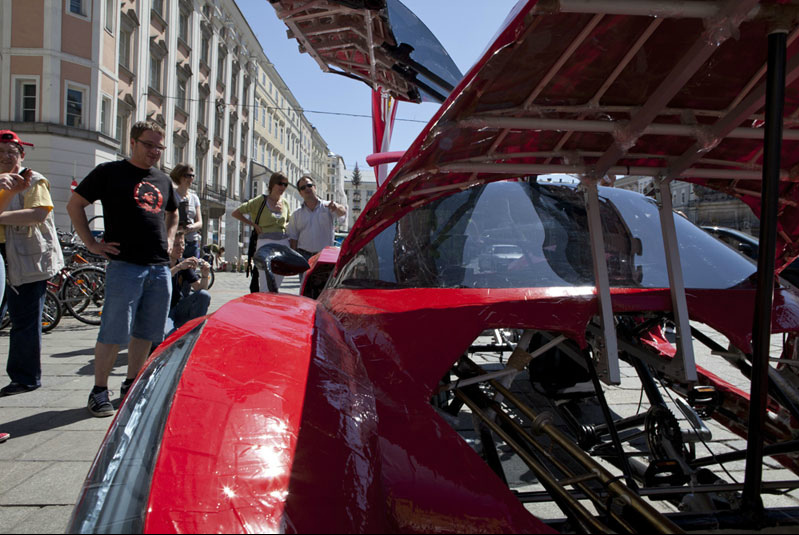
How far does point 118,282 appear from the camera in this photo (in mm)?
3076

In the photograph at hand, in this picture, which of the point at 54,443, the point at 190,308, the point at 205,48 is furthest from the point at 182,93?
the point at 54,443

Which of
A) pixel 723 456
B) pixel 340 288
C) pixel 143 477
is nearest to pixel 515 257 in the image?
pixel 340 288

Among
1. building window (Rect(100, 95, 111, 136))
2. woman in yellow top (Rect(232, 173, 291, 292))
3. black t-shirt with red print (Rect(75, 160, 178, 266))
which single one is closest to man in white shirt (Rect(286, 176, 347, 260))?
woman in yellow top (Rect(232, 173, 291, 292))

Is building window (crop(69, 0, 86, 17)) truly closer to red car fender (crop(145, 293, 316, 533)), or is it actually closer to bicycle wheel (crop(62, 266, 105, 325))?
bicycle wheel (crop(62, 266, 105, 325))

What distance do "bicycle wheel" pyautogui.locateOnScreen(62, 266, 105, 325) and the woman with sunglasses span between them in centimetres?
179

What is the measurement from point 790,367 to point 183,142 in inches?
1085

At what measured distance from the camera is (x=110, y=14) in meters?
19.0

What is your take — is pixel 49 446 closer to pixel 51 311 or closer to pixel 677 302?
pixel 677 302

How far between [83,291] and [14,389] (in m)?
3.78

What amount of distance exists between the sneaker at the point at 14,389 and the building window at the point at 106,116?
1853cm

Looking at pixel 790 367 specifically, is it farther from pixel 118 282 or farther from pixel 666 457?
pixel 118 282

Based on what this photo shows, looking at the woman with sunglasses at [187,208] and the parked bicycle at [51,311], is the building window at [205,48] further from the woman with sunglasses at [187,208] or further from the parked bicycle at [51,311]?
the woman with sunglasses at [187,208]

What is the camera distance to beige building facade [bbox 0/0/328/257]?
1745cm

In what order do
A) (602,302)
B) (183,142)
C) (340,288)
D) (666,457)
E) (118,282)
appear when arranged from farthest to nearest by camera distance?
(183,142)
(118,282)
(340,288)
(666,457)
(602,302)
